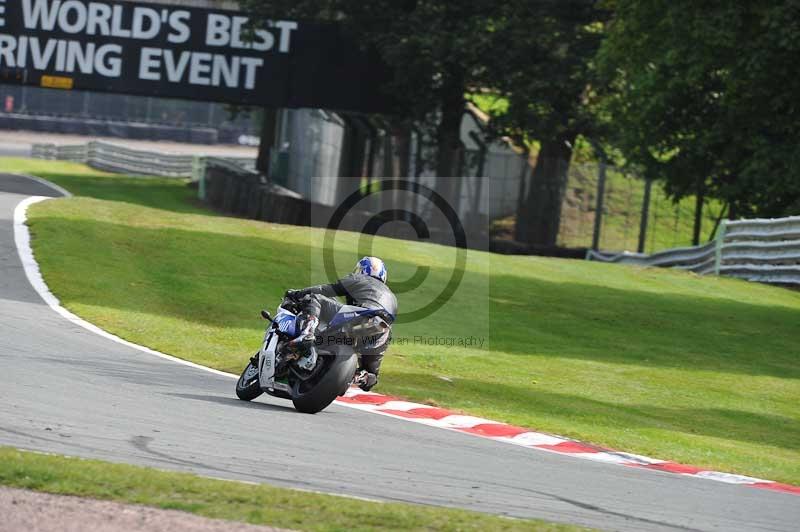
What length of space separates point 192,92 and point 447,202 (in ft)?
27.7

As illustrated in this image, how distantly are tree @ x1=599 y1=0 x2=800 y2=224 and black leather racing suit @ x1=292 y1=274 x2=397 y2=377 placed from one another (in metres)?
14.7

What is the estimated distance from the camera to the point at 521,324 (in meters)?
18.8

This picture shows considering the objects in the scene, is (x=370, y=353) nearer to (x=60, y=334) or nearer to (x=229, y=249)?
(x=60, y=334)

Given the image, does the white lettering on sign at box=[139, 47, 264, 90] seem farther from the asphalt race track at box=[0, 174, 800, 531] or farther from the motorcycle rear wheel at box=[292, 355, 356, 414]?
the motorcycle rear wheel at box=[292, 355, 356, 414]

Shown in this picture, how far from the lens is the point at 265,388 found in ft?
36.8

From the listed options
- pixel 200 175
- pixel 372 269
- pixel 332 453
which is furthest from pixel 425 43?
pixel 332 453

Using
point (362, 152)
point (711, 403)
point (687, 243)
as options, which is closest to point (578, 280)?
point (711, 403)

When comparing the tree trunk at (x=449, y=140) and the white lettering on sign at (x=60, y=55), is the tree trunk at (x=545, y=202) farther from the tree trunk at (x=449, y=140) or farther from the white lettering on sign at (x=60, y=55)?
the white lettering on sign at (x=60, y=55)

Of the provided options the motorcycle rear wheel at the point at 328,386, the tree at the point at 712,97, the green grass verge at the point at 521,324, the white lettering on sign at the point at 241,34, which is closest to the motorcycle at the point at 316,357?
the motorcycle rear wheel at the point at 328,386

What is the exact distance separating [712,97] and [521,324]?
1318 cm

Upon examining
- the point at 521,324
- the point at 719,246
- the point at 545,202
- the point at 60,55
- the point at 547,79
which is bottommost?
the point at 521,324

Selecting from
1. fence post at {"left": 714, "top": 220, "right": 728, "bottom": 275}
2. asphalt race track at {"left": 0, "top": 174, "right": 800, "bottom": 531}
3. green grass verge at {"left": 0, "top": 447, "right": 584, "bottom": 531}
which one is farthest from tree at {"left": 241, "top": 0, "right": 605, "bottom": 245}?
green grass verge at {"left": 0, "top": 447, "right": 584, "bottom": 531}

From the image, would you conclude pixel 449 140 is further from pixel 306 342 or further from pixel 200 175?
pixel 306 342

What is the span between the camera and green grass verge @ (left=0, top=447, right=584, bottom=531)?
6.86 metres
